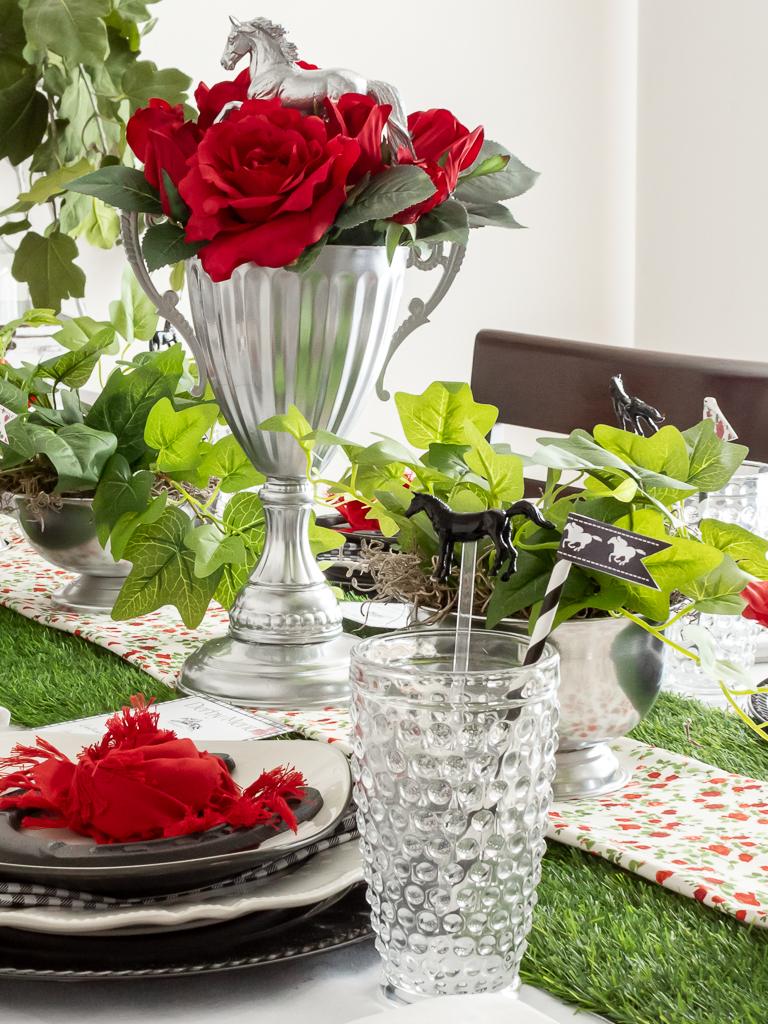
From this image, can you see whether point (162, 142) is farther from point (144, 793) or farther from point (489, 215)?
point (144, 793)

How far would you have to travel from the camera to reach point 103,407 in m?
0.91

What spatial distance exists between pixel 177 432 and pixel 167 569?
0.34 feet

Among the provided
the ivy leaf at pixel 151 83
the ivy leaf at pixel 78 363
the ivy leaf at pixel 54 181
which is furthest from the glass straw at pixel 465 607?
the ivy leaf at pixel 151 83

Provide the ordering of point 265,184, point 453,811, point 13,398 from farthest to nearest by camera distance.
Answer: point 13,398 < point 265,184 < point 453,811

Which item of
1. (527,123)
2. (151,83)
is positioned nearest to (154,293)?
(151,83)

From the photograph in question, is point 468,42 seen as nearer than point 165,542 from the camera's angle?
No

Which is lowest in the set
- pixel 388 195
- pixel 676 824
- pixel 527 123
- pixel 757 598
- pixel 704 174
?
pixel 676 824

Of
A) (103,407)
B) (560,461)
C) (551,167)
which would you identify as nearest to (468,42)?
(551,167)

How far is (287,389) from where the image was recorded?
29.0 inches

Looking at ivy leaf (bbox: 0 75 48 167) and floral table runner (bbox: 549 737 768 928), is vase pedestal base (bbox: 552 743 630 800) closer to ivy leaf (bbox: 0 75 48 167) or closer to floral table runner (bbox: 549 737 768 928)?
floral table runner (bbox: 549 737 768 928)

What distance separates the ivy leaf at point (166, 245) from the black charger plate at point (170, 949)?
43cm

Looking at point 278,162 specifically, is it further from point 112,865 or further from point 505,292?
point 505,292

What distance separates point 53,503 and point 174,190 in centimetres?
33

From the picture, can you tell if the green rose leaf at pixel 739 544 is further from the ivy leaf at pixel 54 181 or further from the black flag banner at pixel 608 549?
the ivy leaf at pixel 54 181
